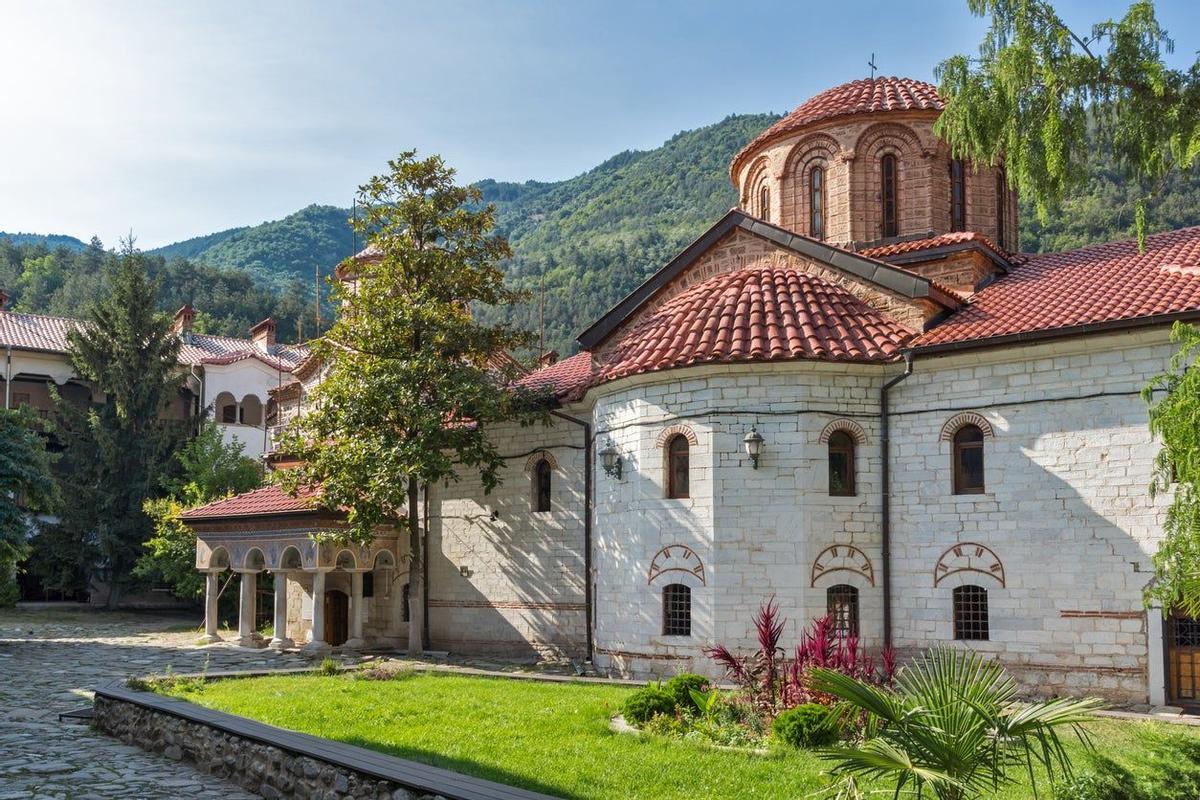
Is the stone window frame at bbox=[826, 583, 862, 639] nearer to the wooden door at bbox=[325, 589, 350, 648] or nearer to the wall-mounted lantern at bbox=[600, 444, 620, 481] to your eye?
the wall-mounted lantern at bbox=[600, 444, 620, 481]

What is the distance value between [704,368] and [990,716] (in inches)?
369

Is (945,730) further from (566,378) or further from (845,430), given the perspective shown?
(566,378)

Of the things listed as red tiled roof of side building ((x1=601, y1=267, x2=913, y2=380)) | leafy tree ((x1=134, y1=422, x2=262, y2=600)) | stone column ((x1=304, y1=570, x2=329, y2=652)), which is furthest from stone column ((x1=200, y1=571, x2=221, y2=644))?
red tiled roof of side building ((x1=601, y1=267, x2=913, y2=380))

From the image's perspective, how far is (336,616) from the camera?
2189 centimetres

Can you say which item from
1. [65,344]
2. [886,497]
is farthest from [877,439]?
[65,344]

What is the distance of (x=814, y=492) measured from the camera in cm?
1426

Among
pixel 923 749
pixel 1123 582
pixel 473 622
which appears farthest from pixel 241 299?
pixel 923 749

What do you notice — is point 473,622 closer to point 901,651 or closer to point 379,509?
point 379,509

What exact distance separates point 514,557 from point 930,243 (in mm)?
8996

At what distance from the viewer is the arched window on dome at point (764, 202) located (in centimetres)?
1953

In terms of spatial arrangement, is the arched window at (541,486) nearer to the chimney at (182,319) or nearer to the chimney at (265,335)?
the chimney at (182,319)

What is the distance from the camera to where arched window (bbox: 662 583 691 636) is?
14.7 metres

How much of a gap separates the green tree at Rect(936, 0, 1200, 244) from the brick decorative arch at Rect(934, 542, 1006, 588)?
19.5 feet

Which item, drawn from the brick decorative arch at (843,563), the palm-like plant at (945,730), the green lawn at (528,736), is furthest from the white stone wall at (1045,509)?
the palm-like plant at (945,730)
